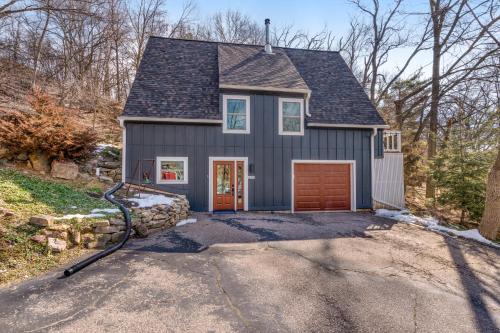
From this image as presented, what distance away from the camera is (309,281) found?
4293 mm

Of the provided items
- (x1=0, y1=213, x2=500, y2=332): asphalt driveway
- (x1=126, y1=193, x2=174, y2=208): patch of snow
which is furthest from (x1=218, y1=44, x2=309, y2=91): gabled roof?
(x1=0, y1=213, x2=500, y2=332): asphalt driveway

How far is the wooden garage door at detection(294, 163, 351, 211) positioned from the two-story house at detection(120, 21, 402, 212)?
0.04 meters

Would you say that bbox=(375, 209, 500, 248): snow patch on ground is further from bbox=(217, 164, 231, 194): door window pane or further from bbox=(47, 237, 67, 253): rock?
bbox=(47, 237, 67, 253): rock

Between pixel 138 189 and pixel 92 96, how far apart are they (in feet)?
26.3

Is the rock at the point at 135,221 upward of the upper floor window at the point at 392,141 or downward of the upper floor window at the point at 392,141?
downward

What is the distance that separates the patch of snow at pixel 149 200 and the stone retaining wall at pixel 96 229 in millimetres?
225

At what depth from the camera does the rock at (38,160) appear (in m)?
8.59

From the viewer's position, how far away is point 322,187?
34.7ft

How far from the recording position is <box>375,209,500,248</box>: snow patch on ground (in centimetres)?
754

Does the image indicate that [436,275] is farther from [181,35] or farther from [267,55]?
[181,35]

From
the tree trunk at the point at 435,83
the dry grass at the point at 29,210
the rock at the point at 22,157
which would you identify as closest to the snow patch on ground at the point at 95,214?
the dry grass at the point at 29,210

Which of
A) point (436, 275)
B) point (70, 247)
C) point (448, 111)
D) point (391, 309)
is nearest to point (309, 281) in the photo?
point (391, 309)

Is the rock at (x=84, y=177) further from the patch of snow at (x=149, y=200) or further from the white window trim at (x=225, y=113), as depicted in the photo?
the white window trim at (x=225, y=113)

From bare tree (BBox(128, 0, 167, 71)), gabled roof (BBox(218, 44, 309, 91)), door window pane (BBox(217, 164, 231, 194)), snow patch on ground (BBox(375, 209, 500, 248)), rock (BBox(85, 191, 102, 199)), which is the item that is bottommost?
snow patch on ground (BBox(375, 209, 500, 248))
